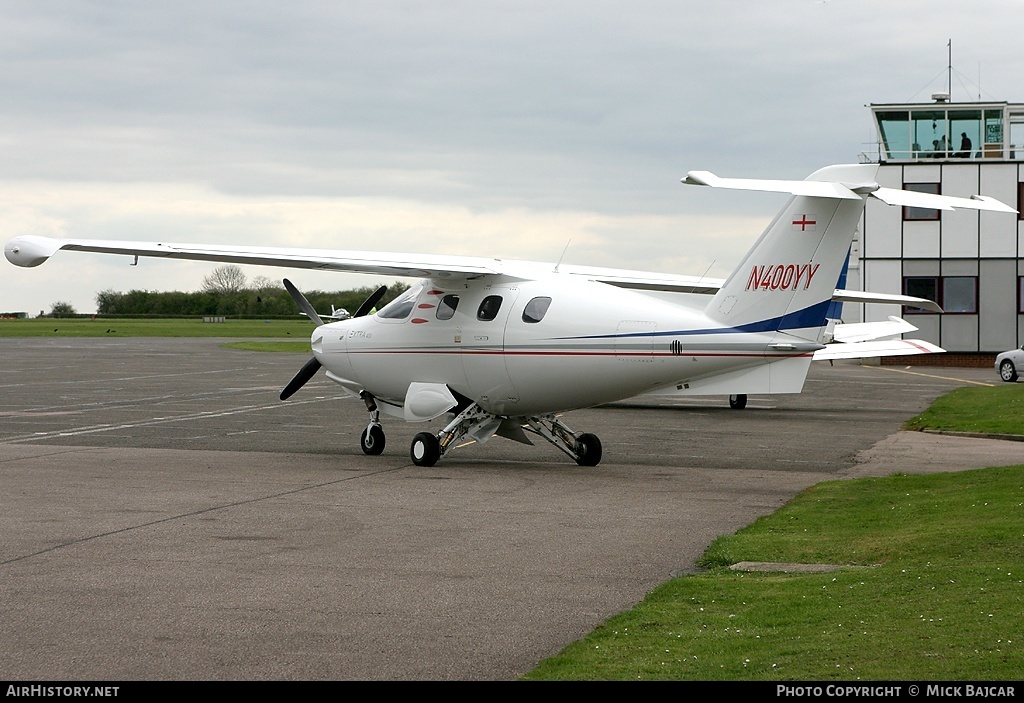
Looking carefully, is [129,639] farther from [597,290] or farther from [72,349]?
[72,349]

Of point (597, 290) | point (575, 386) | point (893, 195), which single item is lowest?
point (575, 386)

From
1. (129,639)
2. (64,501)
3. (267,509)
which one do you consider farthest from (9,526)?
(129,639)

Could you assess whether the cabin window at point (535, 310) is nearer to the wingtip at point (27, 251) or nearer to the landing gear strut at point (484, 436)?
the landing gear strut at point (484, 436)

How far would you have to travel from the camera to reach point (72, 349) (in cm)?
6806

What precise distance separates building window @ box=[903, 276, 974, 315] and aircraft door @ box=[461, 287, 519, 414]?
1686 inches

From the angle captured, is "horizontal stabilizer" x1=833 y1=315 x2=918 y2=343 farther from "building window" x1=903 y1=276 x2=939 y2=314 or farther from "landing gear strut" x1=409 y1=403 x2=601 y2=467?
"building window" x1=903 y1=276 x2=939 y2=314

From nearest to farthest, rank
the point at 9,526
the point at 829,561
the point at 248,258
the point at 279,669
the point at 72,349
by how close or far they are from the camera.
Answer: the point at 279,669
the point at 829,561
the point at 9,526
the point at 248,258
the point at 72,349

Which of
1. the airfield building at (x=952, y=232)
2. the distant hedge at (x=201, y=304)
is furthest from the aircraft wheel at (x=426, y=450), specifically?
the distant hedge at (x=201, y=304)

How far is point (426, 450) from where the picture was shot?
60.3 ft

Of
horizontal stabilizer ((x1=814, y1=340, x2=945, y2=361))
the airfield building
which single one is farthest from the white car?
the airfield building

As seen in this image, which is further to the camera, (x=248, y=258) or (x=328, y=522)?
(x=248, y=258)

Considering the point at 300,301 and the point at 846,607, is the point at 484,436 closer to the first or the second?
the point at 300,301

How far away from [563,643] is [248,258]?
1206 centimetres

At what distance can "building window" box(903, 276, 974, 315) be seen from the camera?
5722 centimetres
